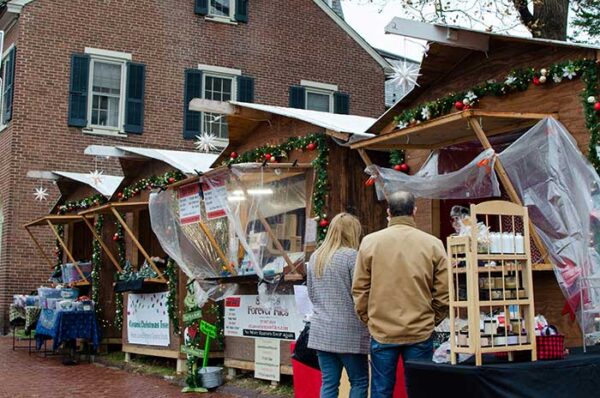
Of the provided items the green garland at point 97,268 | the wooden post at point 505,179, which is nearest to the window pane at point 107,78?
the green garland at point 97,268

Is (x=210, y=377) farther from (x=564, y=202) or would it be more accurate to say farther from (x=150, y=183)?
(x=564, y=202)

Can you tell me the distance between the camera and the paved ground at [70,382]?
Answer: 9617 millimetres

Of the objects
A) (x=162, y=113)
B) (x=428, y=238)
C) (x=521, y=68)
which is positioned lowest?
(x=428, y=238)

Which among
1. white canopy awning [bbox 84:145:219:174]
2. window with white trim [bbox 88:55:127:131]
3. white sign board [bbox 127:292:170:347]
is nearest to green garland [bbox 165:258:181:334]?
white sign board [bbox 127:292:170:347]

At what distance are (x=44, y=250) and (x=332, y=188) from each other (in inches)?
402

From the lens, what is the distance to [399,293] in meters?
5.02

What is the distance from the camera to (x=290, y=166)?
9273mm

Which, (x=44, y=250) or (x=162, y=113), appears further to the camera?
(x=162, y=113)

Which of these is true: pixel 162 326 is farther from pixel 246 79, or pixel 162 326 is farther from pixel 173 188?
pixel 246 79

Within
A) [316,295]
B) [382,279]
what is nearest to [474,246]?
[382,279]

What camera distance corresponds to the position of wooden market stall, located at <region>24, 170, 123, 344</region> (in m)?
14.1

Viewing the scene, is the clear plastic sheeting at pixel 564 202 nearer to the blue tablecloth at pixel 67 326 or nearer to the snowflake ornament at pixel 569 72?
the snowflake ornament at pixel 569 72

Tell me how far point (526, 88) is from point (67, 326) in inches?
353

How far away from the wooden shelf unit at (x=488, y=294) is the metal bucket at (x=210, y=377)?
5258mm
